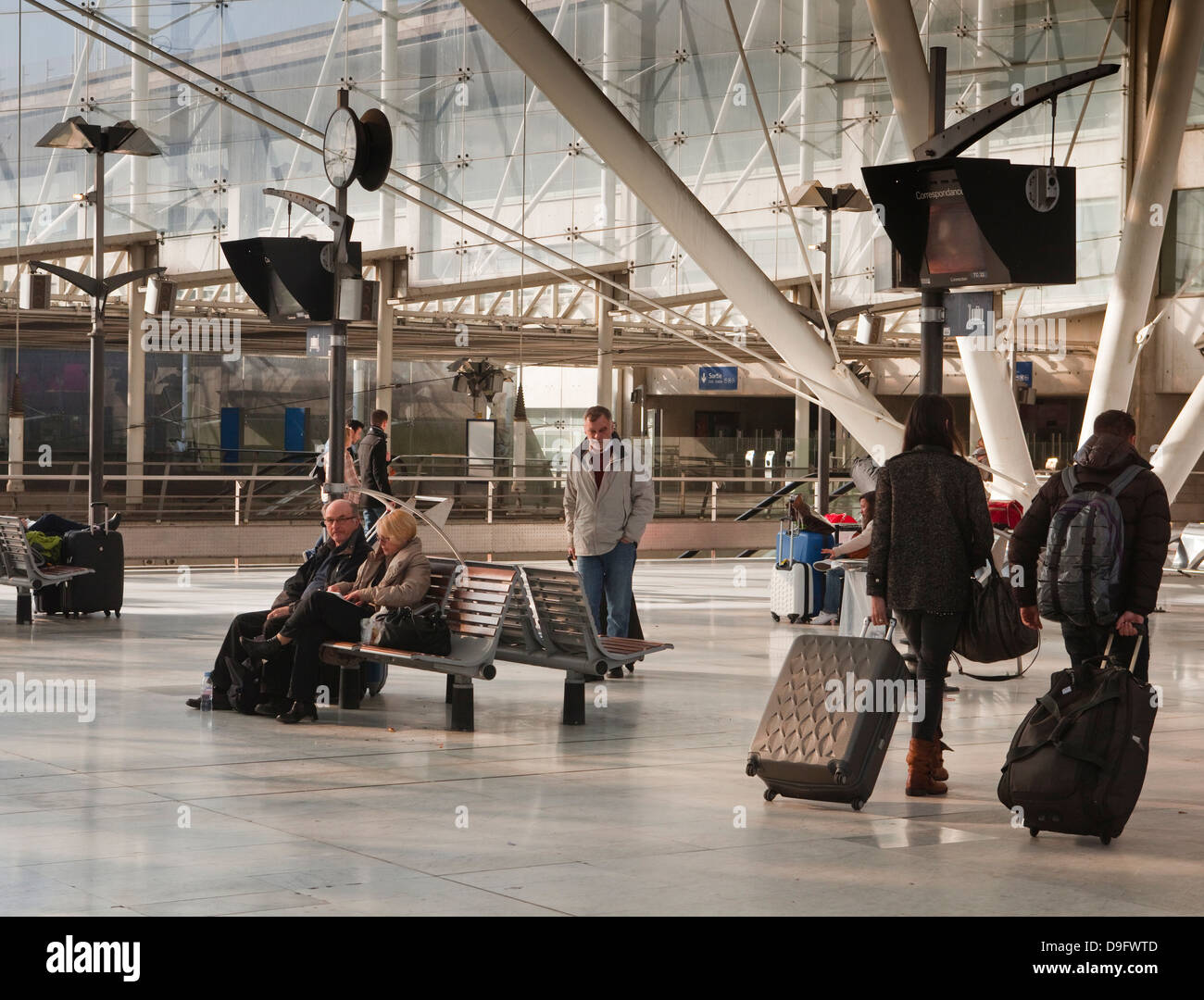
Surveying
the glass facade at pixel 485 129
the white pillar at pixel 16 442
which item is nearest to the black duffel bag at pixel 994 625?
the white pillar at pixel 16 442

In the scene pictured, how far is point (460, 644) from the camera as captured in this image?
9.93 metres

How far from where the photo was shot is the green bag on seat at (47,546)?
1566cm

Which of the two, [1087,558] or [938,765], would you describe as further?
[938,765]

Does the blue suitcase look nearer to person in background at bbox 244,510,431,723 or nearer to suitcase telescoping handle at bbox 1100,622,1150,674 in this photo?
person in background at bbox 244,510,431,723

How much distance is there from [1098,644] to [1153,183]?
760cm

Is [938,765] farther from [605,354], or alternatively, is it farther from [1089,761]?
[605,354]

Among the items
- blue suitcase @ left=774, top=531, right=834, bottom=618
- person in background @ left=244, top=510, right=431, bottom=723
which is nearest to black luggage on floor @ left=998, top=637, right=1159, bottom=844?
person in background @ left=244, top=510, right=431, bottom=723

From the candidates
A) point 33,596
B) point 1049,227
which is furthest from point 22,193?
point 1049,227

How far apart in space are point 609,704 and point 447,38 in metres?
26.5

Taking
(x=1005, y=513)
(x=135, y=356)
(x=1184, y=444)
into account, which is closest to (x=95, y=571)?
(x=1005, y=513)

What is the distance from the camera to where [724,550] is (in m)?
33.0

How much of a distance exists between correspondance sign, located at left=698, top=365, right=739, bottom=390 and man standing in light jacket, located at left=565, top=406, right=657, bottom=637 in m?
31.3

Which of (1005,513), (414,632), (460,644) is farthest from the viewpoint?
(1005,513)
